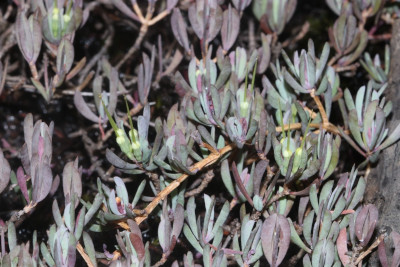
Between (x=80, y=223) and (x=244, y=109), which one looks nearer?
(x=80, y=223)

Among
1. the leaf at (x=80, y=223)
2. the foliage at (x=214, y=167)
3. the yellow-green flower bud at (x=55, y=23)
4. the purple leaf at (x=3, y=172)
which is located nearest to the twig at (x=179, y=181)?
the foliage at (x=214, y=167)

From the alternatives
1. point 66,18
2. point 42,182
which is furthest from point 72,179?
point 66,18

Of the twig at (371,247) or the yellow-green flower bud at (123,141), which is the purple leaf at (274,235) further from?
the yellow-green flower bud at (123,141)

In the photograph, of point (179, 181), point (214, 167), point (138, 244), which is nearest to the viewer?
point (138, 244)

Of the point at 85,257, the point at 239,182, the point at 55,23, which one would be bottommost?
the point at 85,257

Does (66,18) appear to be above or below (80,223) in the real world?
above

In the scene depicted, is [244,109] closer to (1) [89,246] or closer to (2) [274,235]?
(2) [274,235]

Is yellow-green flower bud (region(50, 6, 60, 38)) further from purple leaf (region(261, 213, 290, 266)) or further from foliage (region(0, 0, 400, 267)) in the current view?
purple leaf (region(261, 213, 290, 266))

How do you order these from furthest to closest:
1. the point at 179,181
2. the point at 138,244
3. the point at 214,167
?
the point at 214,167 → the point at 179,181 → the point at 138,244

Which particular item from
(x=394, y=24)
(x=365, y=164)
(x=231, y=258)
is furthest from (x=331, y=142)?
→ (x=394, y=24)
